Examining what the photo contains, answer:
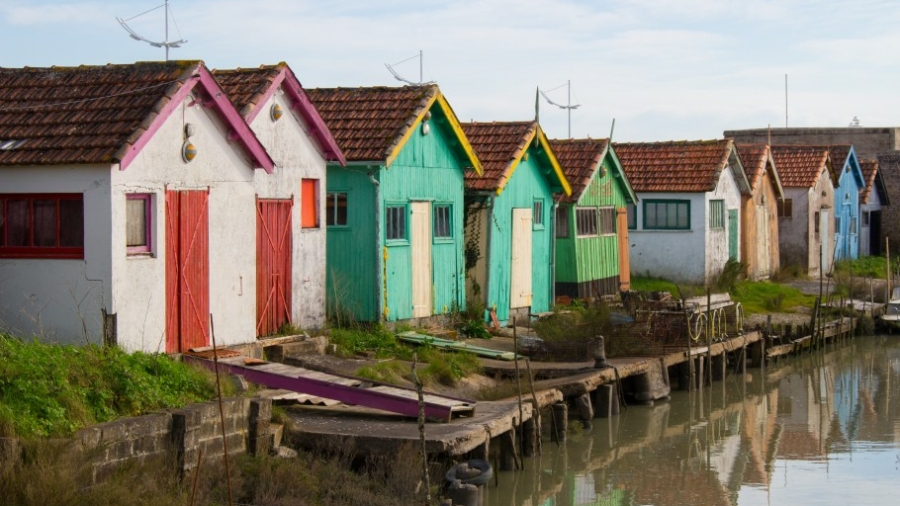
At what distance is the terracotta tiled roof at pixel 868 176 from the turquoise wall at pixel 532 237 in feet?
79.2

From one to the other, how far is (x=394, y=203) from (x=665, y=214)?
47.4ft

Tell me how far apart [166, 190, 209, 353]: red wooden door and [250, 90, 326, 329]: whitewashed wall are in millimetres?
2485

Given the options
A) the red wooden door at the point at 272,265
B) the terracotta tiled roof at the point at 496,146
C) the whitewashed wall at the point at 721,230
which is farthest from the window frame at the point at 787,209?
the red wooden door at the point at 272,265

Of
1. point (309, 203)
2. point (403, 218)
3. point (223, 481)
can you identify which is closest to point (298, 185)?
point (309, 203)

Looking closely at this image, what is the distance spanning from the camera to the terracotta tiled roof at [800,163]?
41906 millimetres

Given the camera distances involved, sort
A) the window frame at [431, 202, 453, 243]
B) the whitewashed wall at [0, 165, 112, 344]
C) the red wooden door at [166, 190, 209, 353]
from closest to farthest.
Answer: the whitewashed wall at [0, 165, 112, 344] < the red wooden door at [166, 190, 209, 353] < the window frame at [431, 202, 453, 243]

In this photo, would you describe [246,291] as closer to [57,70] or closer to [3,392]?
[57,70]

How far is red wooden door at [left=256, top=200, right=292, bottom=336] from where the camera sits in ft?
63.4

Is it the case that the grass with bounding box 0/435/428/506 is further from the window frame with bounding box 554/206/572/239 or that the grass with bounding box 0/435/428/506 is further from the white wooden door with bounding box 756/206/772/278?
the white wooden door with bounding box 756/206/772/278

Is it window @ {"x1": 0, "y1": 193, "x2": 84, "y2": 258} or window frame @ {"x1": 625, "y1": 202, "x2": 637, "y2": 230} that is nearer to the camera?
window @ {"x1": 0, "y1": 193, "x2": 84, "y2": 258}

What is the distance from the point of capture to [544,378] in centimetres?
2045

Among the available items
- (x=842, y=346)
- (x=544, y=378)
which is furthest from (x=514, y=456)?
(x=842, y=346)

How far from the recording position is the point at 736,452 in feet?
63.7

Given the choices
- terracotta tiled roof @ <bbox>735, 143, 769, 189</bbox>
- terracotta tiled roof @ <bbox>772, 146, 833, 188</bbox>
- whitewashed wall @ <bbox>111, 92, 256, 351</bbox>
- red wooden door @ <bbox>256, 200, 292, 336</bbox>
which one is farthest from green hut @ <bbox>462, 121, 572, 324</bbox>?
terracotta tiled roof @ <bbox>772, 146, 833, 188</bbox>
